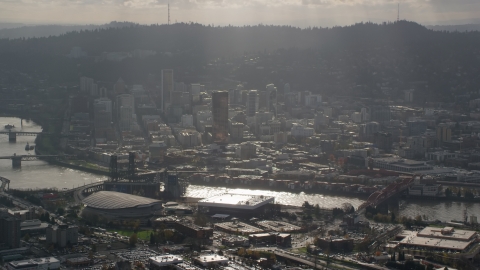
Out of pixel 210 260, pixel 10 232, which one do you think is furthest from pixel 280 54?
pixel 210 260

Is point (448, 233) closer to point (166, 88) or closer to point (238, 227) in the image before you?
point (238, 227)

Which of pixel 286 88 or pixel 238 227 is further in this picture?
pixel 286 88

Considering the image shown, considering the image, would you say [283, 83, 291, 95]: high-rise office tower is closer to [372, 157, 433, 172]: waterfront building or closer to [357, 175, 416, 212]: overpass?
[372, 157, 433, 172]: waterfront building

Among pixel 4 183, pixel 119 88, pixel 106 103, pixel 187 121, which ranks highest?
pixel 119 88

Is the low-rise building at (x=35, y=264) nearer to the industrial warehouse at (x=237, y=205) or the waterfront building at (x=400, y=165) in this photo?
the industrial warehouse at (x=237, y=205)

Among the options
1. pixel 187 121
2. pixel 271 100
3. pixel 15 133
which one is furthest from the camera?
pixel 271 100

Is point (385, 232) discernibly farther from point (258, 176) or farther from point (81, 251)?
point (258, 176)
